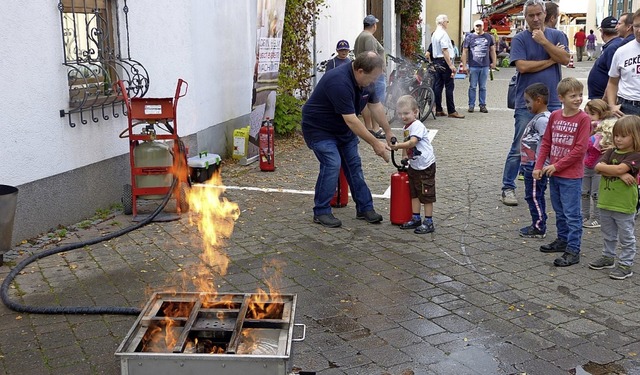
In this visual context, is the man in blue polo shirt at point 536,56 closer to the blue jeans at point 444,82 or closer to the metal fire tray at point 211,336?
the metal fire tray at point 211,336

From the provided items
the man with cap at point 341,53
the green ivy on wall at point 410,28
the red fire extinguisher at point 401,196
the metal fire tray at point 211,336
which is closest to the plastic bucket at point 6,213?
the metal fire tray at point 211,336

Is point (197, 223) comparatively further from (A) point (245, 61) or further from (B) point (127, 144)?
(A) point (245, 61)

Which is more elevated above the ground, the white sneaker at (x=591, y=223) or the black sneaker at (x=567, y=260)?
the white sneaker at (x=591, y=223)

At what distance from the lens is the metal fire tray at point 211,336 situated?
121 inches

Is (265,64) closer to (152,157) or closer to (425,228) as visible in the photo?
(152,157)

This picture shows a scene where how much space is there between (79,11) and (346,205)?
3549 millimetres

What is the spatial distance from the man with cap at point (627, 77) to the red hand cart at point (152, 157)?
14.7 ft

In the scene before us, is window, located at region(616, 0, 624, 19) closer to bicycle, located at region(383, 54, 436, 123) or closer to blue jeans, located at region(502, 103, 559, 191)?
bicycle, located at region(383, 54, 436, 123)

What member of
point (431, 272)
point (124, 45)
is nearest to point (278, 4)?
point (124, 45)

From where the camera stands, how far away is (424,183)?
6844 millimetres

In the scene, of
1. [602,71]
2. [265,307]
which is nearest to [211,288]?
[265,307]

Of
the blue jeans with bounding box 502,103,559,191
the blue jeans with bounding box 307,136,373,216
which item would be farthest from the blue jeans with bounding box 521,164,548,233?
the blue jeans with bounding box 307,136,373,216

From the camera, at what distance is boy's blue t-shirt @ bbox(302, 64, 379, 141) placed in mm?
6867

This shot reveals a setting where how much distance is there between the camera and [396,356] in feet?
14.2
